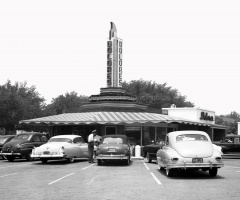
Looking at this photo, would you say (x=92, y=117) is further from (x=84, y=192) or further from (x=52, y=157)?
(x=84, y=192)

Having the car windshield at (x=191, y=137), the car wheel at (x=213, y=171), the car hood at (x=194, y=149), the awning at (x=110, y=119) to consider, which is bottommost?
the car wheel at (x=213, y=171)

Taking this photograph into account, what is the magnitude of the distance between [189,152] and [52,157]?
8.87m

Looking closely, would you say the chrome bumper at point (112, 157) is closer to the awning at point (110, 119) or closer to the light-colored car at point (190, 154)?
the light-colored car at point (190, 154)

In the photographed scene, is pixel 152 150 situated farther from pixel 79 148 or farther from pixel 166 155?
pixel 166 155

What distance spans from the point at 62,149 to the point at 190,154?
872cm

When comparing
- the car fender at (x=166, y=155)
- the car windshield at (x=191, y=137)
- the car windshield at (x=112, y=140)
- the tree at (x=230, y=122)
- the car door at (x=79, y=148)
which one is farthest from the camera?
the tree at (x=230, y=122)

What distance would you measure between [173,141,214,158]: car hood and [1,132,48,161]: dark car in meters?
11.6

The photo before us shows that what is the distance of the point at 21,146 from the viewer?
75.0ft

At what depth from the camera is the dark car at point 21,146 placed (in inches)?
895

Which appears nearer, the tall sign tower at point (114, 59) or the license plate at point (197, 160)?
the license plate at point (197, 160)

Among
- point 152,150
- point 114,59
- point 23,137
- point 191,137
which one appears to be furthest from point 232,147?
point 114,59

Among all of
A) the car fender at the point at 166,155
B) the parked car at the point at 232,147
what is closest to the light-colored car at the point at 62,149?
the car fender at the point at 166,155

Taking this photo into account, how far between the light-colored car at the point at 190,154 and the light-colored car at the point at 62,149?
283 inches

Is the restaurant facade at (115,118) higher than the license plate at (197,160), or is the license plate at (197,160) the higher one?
the restaurant facade at (115,118)
